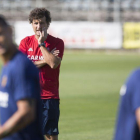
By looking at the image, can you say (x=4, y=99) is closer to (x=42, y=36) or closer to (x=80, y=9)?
(x=42, y=36)

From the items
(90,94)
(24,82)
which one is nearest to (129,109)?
(24,82)

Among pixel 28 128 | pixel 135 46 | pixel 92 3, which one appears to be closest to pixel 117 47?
pixel 135 46

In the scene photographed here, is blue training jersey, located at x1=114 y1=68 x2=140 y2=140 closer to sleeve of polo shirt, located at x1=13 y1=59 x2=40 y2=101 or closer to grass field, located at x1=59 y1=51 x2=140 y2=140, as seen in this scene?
sleeve of polo shirt, located at x1=13 y1=59 x2=40 y2=101

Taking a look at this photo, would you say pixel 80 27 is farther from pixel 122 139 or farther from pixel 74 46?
pixel 122 139

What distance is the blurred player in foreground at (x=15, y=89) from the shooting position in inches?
164

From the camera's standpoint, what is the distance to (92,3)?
154 ft

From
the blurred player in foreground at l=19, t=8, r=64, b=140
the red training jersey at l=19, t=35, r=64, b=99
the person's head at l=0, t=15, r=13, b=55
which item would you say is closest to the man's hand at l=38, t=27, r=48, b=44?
the blurred player in foreground at l=19, t=8, r=64, b=140

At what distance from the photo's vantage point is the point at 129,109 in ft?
13.0

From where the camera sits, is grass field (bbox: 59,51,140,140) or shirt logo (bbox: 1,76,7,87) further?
grass field (bbox: 59,51,140,140)

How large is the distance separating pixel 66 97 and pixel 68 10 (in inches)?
1214

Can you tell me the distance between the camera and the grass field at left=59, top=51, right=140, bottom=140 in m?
11.6

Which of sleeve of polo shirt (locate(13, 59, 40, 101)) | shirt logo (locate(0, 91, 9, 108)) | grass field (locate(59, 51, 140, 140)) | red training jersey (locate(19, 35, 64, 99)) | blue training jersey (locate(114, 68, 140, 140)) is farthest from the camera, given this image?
grass field (locate(59, 51, 140, 140))

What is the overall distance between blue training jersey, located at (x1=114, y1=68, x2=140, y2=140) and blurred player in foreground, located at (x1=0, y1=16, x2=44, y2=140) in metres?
0.71

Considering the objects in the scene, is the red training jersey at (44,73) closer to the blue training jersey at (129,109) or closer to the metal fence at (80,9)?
the blue training jersey at (129,109)
